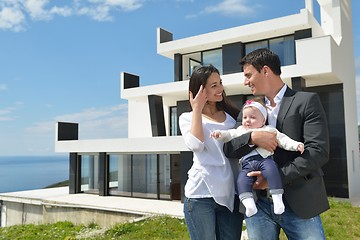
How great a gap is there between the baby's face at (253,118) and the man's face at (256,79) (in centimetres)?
14

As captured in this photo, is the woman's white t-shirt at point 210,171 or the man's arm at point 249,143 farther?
the woman's white t-shirt at point 210,171

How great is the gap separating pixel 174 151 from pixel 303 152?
11.7 metres

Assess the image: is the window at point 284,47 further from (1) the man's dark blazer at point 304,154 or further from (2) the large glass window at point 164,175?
(1) the man's dark blazer at point 304,154

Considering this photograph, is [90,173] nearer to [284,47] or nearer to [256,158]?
[284,47]

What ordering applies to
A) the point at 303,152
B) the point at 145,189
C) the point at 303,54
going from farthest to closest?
the point at 145,189 < the point at 303,54 < the point at 303,152

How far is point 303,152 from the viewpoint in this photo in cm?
187

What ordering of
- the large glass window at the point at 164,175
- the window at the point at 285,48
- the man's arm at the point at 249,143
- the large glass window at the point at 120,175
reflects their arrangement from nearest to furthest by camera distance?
1. the man's arm at the point at 249,143
2. the window at the point at 285,48
3. the large glass window at the point at 164,175
4. the large glass window at the point at 120,175

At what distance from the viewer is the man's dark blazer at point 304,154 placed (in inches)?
72.9

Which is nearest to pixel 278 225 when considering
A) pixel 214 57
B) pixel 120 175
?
pixel 214 57

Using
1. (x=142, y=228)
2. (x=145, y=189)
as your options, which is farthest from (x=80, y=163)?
(x=142, y=228)

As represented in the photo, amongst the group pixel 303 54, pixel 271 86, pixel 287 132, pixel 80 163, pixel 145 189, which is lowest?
pixel 145 189

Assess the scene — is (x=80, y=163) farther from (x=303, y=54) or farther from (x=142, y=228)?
(x=303, y=54)

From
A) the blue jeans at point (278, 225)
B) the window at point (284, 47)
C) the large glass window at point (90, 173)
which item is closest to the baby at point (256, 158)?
the blue jeans at point (278, 225)

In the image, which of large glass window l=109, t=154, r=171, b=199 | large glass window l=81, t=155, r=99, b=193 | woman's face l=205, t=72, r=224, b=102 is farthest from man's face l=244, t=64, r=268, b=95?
large glass window l=81, t=155, r=99, b=193
